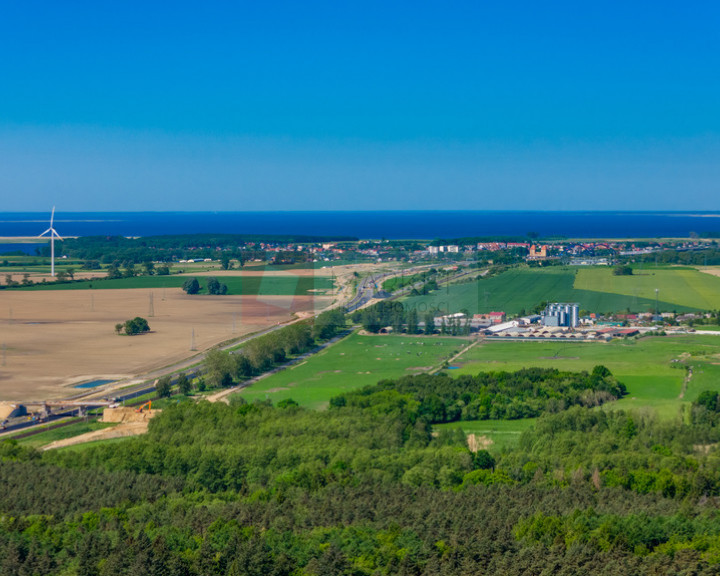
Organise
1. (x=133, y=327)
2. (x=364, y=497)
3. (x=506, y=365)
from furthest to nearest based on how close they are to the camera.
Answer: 1. (x=133, y=327)
2. (x=506, y=365)
3. (x=364, y=497)

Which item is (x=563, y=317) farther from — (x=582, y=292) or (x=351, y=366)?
(x=351, y=366)

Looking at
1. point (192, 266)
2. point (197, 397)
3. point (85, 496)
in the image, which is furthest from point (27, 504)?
point (192, 266)

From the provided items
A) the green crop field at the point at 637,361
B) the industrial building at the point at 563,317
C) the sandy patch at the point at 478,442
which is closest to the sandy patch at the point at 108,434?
the sandy patch at the point at 478,442

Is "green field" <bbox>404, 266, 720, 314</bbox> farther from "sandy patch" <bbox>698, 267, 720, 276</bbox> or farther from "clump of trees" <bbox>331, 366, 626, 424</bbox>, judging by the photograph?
"clump of trees" <bbox>331, 366, 626, 424</bbox>

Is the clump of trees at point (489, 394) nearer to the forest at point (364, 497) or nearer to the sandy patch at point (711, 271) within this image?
the forest at point (364, 497)

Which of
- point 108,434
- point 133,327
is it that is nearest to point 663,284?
point 133,327

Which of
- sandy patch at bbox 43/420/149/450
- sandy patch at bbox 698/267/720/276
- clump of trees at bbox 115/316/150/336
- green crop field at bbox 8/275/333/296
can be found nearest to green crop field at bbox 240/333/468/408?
sandy patch at bbox 43/420/149/450
